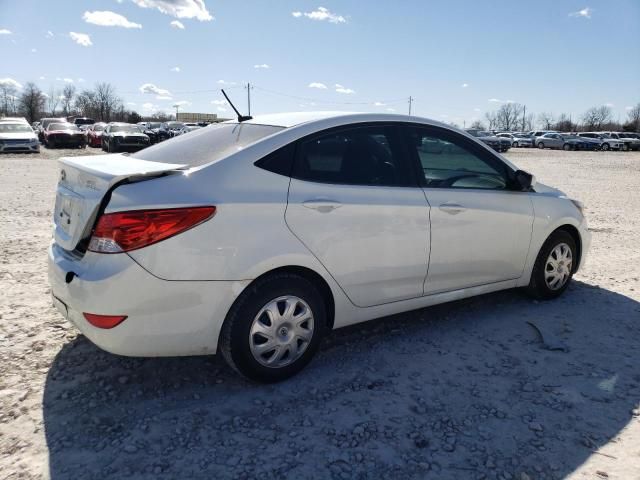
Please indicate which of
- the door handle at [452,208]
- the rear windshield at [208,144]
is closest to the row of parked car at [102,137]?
the rear windshield at [208,144]

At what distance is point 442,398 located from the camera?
3.10 m

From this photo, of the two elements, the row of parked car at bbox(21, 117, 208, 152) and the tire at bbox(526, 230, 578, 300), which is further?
the row of parked car at bbox(21, 117, 208, 152)

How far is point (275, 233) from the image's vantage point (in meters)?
2.99

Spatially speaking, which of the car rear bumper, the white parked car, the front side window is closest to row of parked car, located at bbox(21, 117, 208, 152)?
the white parked car

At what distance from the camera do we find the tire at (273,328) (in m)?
2.98

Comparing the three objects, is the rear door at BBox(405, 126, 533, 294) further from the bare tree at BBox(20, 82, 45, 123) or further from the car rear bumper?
the bare tree at BBox(20, 82, 45, 123)

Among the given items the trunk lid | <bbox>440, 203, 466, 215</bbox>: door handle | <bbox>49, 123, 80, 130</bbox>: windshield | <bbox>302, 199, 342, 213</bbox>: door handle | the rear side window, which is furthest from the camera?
<bbox>49, 123, 80, 130</bbox>: windshield

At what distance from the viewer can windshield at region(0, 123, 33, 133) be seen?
2519 centimetres

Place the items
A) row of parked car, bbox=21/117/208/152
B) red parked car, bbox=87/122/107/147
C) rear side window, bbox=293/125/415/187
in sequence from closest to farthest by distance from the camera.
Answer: rear side window, bbox=293/125/415/187 < row of parked car, bbox=21/117/208/152 < red parked car, bbox=87/122/107/147

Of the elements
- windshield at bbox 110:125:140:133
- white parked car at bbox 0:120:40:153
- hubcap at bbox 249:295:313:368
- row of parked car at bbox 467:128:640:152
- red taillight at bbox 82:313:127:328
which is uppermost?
row of parked car at bbox 467:128:640:152

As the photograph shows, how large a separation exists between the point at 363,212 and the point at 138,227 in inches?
55.7

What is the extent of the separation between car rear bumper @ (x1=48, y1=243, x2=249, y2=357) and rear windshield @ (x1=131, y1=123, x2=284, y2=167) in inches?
30.3

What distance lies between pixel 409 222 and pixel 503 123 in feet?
412

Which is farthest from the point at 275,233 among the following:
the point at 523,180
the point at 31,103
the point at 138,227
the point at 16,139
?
the point at 31,103
